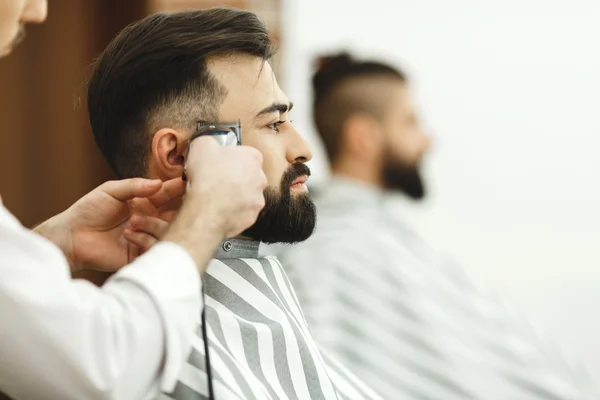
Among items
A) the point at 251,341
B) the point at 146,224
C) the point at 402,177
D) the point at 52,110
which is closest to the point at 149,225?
the point at 146,224

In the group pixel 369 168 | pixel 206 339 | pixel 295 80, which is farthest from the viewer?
pixel 295 80

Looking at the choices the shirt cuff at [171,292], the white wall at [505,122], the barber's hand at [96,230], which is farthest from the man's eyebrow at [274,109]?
A: the white wall at [505,122]

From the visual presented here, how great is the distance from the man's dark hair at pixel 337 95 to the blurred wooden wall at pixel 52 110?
0.60m

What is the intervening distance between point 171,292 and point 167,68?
56cm

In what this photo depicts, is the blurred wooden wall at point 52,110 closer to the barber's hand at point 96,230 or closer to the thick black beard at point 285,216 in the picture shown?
the barber's hand at point 96,230

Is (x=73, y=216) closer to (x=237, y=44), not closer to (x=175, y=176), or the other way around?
(x=175, y=176)

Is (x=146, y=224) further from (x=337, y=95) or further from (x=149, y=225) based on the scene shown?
(x=337, y=95)

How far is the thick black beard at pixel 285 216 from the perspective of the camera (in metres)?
1.59

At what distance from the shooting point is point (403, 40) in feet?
14.8

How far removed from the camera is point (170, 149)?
1572mm

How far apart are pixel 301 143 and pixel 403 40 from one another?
3.02 metres

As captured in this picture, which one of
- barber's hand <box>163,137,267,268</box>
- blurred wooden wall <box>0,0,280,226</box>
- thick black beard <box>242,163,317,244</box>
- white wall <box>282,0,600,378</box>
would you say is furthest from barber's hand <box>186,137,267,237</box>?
white wall <box>282,0,600,378</box>

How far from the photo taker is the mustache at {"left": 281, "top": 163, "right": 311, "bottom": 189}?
1.60m

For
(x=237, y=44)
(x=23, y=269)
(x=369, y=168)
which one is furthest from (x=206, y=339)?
(x=369, y=168)
